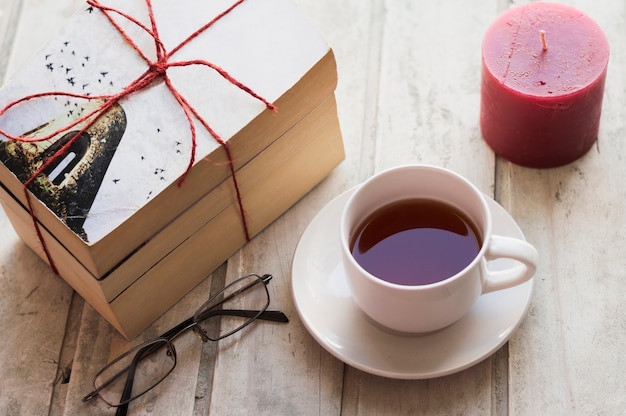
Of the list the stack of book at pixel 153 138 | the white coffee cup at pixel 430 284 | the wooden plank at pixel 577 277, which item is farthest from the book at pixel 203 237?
the wooden plank at pixel 577 277

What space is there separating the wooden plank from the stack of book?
0.26 meters

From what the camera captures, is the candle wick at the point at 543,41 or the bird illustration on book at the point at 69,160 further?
the candle wick at the point at 543,41

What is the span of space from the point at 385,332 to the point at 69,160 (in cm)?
35

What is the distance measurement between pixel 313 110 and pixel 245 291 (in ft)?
0.68

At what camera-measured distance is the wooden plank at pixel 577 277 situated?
0.95 metres

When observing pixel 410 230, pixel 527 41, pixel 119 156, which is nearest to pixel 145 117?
pixel 119 156

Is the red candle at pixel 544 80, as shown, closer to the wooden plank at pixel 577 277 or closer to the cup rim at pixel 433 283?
the wooden plank at pixel 577 277

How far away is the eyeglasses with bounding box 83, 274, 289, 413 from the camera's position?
986 mm

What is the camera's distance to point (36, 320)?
1.04 meters

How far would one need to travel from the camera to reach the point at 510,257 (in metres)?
0.89

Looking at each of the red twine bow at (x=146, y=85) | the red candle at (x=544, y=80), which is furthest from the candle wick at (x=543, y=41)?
the red twine bow at (x=146, y=85)

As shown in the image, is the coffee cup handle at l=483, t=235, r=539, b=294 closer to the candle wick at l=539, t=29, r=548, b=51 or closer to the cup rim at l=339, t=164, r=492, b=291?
the cup rim at l=339, t=164, r=492, b=291

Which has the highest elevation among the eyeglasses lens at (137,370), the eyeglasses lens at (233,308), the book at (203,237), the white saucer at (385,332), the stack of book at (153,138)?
the stack of book at (153,138)

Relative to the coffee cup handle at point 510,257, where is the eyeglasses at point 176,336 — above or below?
above
